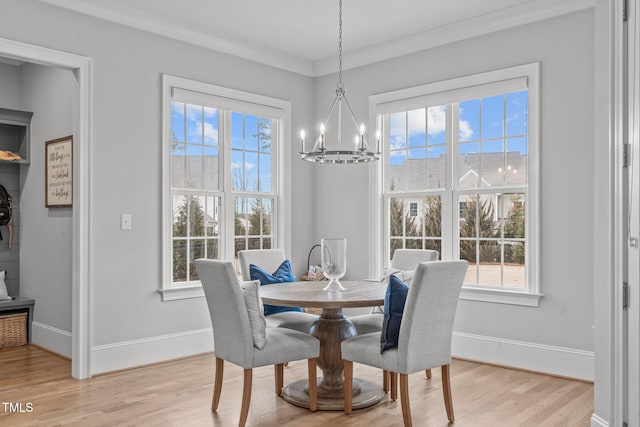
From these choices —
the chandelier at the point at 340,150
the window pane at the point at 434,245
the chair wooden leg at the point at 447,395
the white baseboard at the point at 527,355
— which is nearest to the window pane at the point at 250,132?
the chandelier at the point at 340,150

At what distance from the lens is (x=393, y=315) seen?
3125 millimetres

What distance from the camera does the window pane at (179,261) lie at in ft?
16.1

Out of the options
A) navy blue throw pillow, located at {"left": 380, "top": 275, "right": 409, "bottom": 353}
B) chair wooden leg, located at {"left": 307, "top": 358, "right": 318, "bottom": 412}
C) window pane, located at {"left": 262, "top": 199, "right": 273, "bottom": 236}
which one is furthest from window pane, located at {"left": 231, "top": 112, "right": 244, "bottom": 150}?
navy blue throw pillow, located at {"left": 380, "top": 275, "right": 409, "bottom": 353}

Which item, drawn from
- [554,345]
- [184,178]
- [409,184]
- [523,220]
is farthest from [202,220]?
[554,345]

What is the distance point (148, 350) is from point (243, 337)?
1805 mm

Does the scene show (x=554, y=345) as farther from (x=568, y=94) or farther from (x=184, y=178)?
(x=184, y=178)

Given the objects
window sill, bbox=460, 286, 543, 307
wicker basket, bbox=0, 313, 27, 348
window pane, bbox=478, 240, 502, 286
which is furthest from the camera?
wicker basket, bbox=0, 313, 27, 348

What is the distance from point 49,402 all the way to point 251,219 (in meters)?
2.48

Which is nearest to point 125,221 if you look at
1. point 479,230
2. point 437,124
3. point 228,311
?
point 228,311

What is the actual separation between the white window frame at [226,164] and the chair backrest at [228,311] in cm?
156

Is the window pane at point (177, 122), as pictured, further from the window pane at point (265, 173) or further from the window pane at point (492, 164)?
the window pane at point (492, 164)

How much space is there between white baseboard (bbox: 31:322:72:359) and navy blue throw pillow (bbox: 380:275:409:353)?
302cm

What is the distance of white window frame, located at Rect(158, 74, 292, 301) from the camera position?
4742 mm

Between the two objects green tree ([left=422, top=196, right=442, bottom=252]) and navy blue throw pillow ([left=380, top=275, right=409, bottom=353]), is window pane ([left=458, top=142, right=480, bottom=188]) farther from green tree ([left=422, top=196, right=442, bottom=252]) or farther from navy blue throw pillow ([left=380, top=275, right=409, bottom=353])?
navy blue throw pillow ([left=380, top=275, right=409, bottom=353])
